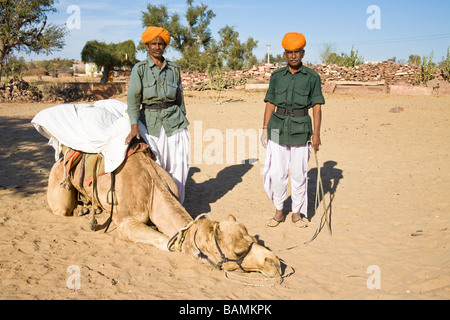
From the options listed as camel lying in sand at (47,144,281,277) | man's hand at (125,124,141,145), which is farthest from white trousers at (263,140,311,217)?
man's hand at (125,124,141,145)

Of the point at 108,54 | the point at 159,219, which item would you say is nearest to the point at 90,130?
the point at 159,219

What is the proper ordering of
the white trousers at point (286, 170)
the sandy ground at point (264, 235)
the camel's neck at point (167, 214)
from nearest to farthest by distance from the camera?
the sandy ground at point (264, 235) → the camel's neck at point (167, 214) → the white trousers at point (286, 170)

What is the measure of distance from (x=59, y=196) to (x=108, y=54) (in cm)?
3051

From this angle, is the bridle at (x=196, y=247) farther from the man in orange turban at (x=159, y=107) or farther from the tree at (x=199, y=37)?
the tree at (x=199, y=37)

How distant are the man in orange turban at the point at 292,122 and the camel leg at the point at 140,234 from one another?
5.70 ft

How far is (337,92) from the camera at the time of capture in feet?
75.5

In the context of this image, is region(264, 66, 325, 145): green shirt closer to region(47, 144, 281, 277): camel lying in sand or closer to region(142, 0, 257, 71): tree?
region(47, 144, 281, 277): camel lying in sand

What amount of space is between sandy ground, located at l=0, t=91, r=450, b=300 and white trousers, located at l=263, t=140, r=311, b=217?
0.38 m

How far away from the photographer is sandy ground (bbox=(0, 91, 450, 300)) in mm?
3477

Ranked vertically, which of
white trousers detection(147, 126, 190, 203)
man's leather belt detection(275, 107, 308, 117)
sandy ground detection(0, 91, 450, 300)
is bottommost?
sandy ground detection(0, 91, 450, 300)

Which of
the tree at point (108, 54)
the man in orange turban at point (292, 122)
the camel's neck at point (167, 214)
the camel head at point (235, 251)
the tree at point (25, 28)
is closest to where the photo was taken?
the camel head at point (235, 251)

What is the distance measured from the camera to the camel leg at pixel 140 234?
397 centimetres

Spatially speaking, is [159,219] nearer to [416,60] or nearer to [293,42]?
[293,42]

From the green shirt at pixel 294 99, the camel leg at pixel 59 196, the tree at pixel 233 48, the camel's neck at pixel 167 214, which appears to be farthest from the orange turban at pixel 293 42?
the tree at pixel 233 48
